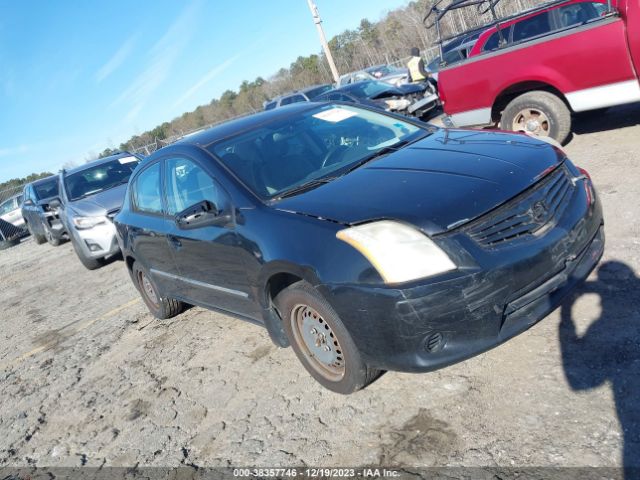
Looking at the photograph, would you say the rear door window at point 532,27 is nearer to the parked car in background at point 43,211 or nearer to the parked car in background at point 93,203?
the parked car in background at point 93,203

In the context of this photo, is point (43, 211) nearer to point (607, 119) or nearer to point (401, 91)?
point (401, 91)

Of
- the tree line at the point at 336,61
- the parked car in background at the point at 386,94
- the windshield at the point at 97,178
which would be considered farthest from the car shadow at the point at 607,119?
the tree line at the point at 336,61

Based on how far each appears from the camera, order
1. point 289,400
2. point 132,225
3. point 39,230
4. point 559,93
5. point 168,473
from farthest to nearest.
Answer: point 39,230, point 559,93, point 132,225, point 289,400, point 168,473

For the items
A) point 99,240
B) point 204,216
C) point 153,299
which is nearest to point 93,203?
point 99,240

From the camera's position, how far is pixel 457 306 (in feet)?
8.04

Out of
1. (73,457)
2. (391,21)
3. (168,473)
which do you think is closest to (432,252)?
(168,473)

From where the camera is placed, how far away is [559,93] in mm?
6586

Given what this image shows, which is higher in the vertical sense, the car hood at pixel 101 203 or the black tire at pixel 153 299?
the car hood at pixel 101 203

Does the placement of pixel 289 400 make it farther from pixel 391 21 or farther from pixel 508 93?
pixel 391 21

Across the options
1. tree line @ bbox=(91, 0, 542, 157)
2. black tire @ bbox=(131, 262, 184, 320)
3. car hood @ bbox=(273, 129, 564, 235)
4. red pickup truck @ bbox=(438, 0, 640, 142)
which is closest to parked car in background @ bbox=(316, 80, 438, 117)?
red pickup truck @ bbox=(438, 0, 640, 142)

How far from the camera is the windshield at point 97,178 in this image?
30.6ft

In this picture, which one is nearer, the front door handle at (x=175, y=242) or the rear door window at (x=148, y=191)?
the front door handle at (x=175, y=242)

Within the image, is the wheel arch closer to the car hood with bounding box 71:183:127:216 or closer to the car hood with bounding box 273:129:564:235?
the car hood with bounding box 273:129:564:235

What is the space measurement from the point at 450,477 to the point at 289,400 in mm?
1229
